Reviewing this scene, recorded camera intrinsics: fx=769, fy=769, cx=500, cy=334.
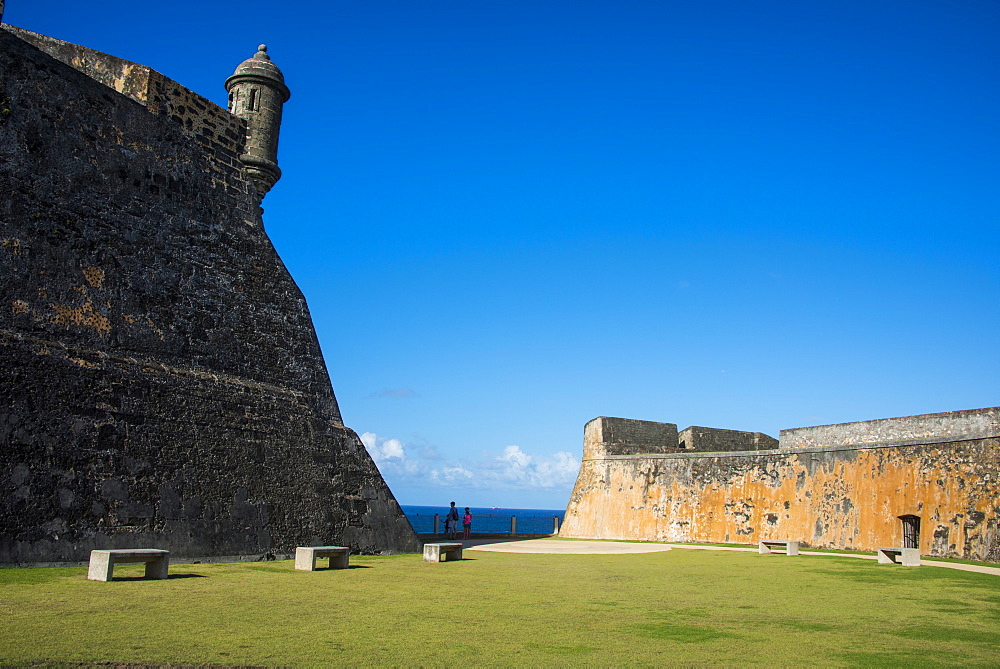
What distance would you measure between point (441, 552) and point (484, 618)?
6.45 meters

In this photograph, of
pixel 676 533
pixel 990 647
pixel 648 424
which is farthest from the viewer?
pixel 648 424

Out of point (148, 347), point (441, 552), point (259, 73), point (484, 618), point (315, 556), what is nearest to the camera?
point (484, 618)

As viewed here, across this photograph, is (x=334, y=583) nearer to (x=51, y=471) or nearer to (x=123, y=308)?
(x=51, y=471)

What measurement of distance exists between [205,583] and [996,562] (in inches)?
565

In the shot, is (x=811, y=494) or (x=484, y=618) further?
(x=811, y=494)

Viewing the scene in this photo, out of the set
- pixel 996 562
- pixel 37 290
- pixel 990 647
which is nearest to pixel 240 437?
pixel 37 290

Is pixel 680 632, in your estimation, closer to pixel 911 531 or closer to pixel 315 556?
pixel 315 556

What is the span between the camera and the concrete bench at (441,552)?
40.5ft

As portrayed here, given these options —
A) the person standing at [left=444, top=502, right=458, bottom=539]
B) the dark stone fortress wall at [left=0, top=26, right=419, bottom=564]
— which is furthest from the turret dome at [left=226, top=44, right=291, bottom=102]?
the person standing at [left=444, top=502, right=458, bottom=539]

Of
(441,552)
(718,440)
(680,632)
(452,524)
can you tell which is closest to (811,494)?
(718,440)

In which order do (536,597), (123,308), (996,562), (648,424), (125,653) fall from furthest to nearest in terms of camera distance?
(648,424) < (996,562) < (123,308) < (536,597) < (125,653)

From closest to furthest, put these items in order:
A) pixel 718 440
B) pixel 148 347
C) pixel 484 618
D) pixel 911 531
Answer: pixel 484 618, pixel 148 347, pixel 911 531, pixel 718 440

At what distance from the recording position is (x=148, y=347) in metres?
11.5

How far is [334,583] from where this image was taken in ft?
29.1
